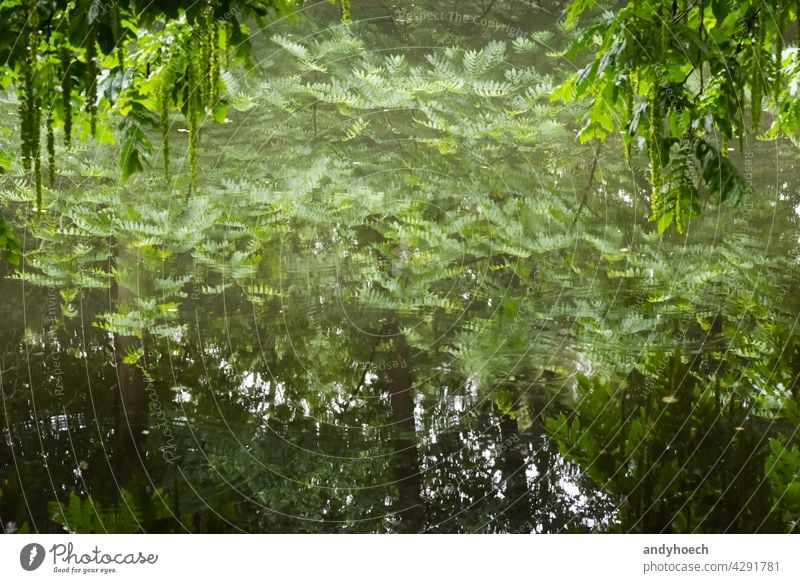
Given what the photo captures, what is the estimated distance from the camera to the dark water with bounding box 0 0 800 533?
1756mm

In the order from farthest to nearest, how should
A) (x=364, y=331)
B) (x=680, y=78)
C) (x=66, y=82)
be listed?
(x=364, y=331) → (x=680, y=78) → (x=66, y=82)

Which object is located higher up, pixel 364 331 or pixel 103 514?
pixel 364 331

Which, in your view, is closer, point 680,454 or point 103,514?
point 103,514

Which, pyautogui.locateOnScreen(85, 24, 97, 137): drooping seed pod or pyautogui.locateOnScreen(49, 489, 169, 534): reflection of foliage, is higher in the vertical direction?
pyautogui.locateOnScreen(85, 24, 97, 137): drooping seed pod

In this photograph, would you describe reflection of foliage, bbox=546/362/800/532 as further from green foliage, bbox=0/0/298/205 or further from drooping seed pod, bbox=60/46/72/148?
drooping seed pod, bbox=60/46/72/148

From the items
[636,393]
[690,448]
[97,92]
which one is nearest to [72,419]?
[97,92]

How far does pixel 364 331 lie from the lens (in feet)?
6.14

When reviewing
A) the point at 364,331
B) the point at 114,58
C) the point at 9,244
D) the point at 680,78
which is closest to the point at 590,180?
the point at 680,78

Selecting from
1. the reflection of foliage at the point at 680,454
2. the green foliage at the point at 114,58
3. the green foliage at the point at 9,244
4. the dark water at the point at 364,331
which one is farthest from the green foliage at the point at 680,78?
the green foliage at the point at 9,244

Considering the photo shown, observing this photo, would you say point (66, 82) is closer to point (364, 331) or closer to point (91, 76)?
point (91, 76)

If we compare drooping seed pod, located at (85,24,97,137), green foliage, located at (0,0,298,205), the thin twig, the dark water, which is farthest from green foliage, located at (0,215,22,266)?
the thin twig
